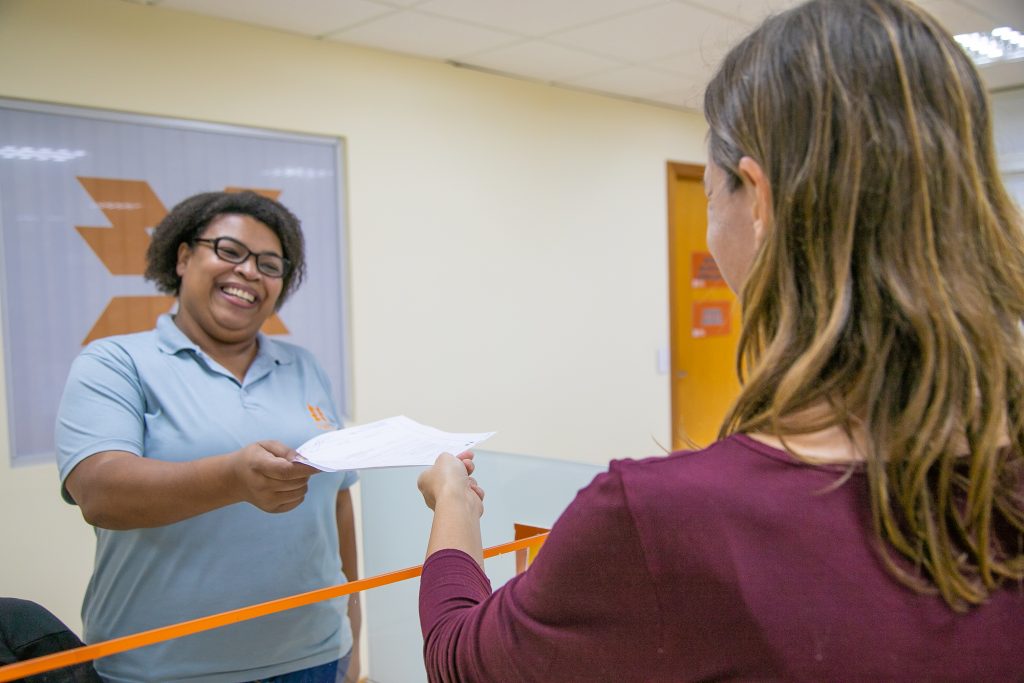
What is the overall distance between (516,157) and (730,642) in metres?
3.82

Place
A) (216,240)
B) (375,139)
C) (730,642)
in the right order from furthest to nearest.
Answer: (375,139)
(216,240)
(730,642)

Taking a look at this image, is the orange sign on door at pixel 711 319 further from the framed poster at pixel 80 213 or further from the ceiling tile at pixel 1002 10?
the framed poster at pixel 80 213

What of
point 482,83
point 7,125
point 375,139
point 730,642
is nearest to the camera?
point 730,642

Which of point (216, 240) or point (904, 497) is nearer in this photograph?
point (904, 497)

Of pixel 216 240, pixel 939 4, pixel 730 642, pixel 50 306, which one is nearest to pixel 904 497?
pixel 730 642

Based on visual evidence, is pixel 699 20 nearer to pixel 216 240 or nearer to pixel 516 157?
pixel 516 157

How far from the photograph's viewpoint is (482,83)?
13.4 ft

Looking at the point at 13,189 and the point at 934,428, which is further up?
the point at 13,189

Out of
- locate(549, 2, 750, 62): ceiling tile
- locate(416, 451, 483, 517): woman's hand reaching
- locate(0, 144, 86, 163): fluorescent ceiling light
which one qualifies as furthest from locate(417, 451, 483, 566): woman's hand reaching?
locate(549, 2, 750, 62): ceiling tile

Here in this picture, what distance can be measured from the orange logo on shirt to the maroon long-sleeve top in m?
1.18

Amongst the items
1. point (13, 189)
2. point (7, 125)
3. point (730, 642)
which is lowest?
point (730, 642)

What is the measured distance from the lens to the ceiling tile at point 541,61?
3730 mm

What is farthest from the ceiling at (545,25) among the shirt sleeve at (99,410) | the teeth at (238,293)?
the shirt sleeve at (99,410)

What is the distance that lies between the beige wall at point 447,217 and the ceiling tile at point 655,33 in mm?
649
